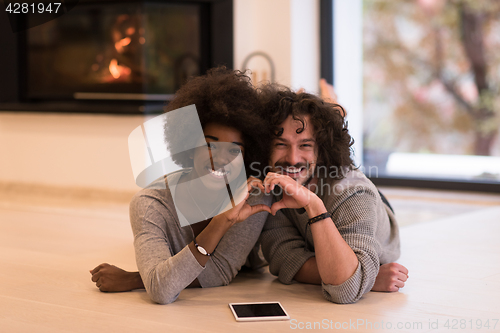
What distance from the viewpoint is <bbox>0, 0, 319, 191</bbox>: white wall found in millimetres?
3871

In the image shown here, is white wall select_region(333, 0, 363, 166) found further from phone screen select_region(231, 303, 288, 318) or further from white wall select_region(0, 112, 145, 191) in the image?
Answer: phone screen select_region(231, 303, 288, 318)

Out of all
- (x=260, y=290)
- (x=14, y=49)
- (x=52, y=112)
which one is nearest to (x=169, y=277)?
(x=260, y=290)

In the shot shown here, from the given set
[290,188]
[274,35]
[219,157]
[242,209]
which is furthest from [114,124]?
[290,188]

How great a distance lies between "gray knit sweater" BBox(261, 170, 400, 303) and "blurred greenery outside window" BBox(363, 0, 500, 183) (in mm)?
2628

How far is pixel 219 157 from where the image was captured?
1.64 m

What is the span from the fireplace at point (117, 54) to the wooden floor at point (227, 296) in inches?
55.9

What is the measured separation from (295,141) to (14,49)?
3.19 metres

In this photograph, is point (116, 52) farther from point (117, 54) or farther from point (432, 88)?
point (432, 88)

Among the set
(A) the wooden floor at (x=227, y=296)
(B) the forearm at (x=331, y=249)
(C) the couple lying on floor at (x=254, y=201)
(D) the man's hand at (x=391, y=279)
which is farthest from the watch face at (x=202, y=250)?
(D) the man's hand at (x=391, y=279)

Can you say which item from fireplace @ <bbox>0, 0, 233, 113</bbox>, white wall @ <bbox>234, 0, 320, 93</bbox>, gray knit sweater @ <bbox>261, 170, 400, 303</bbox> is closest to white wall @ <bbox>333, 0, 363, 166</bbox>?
white wall @ <bbox>234, 0, 320, 93</bbox>

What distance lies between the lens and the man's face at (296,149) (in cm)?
169

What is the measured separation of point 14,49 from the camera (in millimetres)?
4121

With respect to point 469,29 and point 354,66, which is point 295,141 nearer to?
point 354,66

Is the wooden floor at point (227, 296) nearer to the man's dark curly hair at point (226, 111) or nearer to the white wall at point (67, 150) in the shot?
the man's dark curly hair at point (226, 111)
